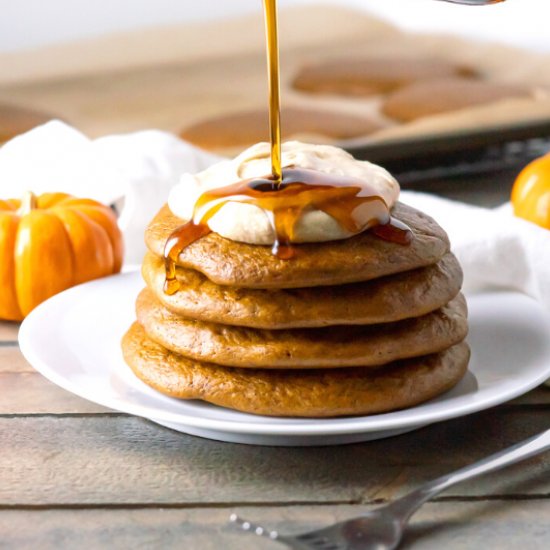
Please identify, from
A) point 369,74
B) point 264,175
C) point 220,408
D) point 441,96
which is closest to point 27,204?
point 264,175

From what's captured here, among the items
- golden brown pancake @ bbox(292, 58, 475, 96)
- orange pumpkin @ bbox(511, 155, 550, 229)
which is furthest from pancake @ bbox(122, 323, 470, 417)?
golden brown pancake @ bbox(292, 58, 475, 96)

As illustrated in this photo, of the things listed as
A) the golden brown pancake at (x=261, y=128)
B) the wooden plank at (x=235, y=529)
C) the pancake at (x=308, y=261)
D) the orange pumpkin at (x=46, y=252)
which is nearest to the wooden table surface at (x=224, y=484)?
the wooden plank at (x=235, y=529)

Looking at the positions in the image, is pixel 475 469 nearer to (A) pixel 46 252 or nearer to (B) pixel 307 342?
(B) pixel 307 342

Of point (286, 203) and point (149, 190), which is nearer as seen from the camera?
point (286, 203)

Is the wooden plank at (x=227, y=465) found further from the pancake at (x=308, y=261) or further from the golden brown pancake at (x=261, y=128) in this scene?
the golden brown pancake at (x=261, y=128)

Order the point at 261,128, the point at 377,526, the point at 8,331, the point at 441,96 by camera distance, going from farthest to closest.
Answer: the point at 441,96, the point at 261,128, the point at 8,331, the point at 377,526

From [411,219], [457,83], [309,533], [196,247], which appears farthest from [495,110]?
[309,533]

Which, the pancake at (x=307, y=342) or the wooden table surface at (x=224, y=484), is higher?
the pancake at (x=307, y=342)
